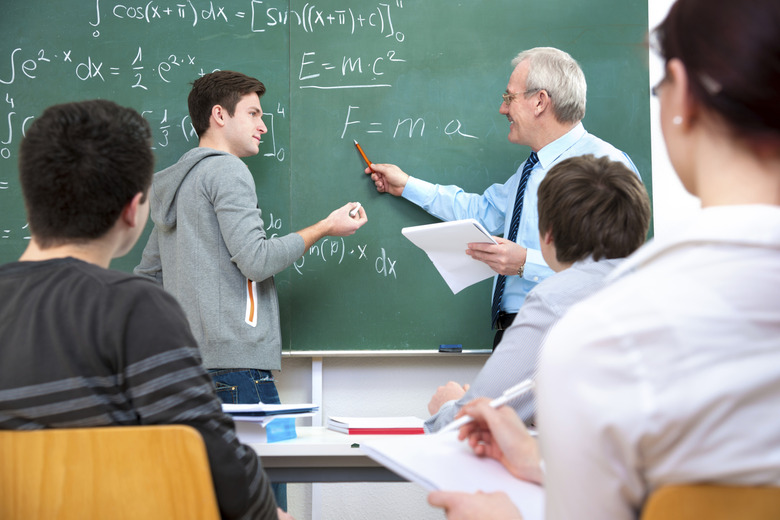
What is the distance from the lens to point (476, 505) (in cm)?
88

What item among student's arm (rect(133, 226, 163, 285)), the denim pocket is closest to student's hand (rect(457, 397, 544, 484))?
the denim pocket

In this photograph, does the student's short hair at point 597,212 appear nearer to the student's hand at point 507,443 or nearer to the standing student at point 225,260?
the student's hand at point 507,443

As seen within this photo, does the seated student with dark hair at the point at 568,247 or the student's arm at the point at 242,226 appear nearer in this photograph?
the seated student with dark hair at the point at 568,247

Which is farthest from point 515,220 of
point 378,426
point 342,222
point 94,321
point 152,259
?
point 94,321

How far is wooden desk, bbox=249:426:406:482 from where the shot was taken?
5.81 ft

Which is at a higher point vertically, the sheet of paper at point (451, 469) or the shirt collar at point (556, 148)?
the shirt collar at point (556, 148)

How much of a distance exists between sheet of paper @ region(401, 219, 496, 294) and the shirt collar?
1.66 feet

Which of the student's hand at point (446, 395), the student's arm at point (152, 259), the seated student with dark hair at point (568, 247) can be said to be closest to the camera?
the seated student with dark hair at point (568, 247)

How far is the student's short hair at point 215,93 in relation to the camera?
2.73 metres

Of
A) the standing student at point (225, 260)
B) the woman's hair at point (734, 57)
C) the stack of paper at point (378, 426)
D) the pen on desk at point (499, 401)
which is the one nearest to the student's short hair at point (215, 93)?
the standing student at point (225, 260)

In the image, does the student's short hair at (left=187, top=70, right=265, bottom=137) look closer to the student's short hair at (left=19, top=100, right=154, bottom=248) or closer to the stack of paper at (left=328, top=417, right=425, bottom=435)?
the stack of paper at (left=328, top=417, right=425, bottom=435)

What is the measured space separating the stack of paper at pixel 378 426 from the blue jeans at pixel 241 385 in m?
0.55

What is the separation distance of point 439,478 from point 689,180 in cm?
52

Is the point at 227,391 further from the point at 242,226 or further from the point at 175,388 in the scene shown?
the point at 175,388
